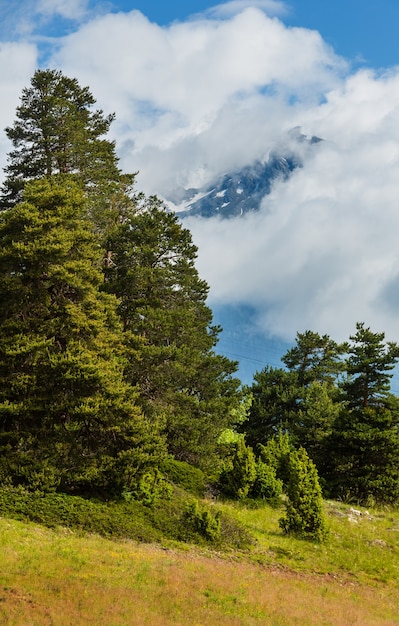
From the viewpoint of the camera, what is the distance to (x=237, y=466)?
30484 millimetres

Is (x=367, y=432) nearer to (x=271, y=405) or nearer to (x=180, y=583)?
(x=271, y=405)

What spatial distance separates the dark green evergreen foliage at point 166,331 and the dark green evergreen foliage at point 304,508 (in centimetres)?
895

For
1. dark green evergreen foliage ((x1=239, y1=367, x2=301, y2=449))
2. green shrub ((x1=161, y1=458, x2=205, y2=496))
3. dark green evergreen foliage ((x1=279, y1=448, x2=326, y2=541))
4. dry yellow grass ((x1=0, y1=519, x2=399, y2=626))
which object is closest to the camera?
dry yellow grass ((x1=0, y1=519, x2=399, y2=626))

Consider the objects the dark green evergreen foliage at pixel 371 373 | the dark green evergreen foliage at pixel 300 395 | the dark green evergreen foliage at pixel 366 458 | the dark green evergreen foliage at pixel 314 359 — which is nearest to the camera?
the dark green evergreen foliage at pixel 366 458

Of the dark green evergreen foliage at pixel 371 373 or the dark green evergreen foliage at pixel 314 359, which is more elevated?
the dark green evergreen foliage at pixel 314 359

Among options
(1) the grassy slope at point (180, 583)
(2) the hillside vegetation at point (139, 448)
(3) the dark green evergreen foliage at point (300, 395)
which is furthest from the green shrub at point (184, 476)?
(3) the dark green evergreen foliage at point (300, 395)

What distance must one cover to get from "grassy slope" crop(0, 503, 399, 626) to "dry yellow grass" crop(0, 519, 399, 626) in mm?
31

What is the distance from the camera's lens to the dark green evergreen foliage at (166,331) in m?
33.0

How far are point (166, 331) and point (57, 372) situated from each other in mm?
12012

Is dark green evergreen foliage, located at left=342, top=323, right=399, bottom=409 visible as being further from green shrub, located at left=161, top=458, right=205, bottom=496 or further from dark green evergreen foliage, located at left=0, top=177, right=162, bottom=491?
dark green evergreen foliage, located at left=0, top=177, right=162, bottom=491

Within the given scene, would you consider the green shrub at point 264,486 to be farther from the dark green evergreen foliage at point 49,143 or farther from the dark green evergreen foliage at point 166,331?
the dark green evergreen foliage at point 49,143

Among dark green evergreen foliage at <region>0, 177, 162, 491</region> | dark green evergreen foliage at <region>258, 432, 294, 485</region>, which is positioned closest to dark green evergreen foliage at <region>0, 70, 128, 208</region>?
dark green evergreen foliage at <region>0, 177, 162, 491</region>

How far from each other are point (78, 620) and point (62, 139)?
32956 mm

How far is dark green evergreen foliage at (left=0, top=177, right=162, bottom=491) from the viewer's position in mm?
21906
